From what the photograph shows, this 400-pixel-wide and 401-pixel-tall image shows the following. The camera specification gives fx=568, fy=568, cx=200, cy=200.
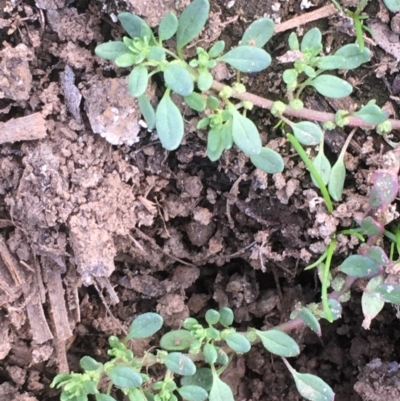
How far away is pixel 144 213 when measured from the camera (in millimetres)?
1641

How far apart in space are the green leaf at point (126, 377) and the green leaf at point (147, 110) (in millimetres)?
634

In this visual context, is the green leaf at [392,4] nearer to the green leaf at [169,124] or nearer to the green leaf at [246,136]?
the green leaf at [246,136]

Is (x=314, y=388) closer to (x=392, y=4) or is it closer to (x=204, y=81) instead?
(x=204, y=81)

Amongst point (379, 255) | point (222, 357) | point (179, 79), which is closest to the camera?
point (179, 79)

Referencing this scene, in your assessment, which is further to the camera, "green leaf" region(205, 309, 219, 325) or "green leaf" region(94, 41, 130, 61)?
"green leaf" region(205, 309, 219, 325)

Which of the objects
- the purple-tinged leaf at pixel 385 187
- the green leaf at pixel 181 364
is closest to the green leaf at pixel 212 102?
the purple-tinged leaf at pixel 385 187

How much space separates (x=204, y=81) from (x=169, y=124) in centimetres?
14

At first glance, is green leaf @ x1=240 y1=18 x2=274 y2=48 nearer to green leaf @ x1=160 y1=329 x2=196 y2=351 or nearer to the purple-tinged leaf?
the purple-tinged leaf

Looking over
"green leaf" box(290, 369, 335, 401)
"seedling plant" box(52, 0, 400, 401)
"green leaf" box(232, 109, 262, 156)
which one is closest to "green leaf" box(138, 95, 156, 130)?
"seedling plant" box(52, 0, 400, 401)

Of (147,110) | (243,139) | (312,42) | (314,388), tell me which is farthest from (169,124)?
(314,388)

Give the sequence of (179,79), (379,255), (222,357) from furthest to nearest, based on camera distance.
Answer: (222,357) → (379,255) → (179,79)

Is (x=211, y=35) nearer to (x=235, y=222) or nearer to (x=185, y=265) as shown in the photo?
(x=235, y=222)

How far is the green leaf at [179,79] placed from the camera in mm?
1345

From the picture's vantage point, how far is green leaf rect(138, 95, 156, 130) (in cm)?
144
